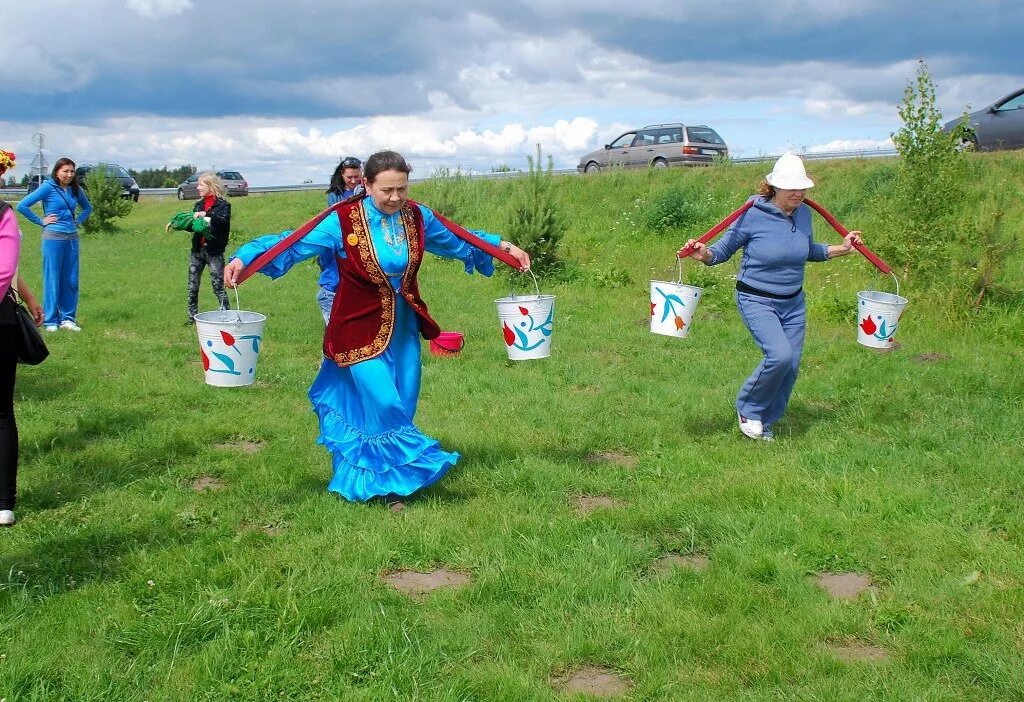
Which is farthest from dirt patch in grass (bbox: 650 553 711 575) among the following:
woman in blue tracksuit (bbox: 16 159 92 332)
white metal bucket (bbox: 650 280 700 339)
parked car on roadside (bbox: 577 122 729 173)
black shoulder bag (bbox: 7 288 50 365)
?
parked car on roadside (bbox: 577 122 729 173)

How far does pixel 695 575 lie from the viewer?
14.9 ft

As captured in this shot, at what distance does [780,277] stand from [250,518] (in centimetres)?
391

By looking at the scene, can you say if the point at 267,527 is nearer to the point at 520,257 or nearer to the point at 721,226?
the point at 520,257

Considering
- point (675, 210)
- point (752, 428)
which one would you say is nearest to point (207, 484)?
point (752, 428)

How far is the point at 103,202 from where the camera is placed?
27266mm

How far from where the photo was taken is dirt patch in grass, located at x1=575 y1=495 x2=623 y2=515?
5566mm

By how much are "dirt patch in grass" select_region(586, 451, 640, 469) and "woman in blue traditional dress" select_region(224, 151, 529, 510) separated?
132cm

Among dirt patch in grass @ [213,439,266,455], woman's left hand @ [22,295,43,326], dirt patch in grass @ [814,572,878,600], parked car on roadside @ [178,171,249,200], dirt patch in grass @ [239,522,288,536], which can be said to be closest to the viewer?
dirt patch in grass @ [814,572,878,600]

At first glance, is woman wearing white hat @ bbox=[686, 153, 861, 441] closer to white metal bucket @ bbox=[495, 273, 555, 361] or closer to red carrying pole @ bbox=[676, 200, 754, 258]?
red carrying pole @ bbox=[676, 200, 754, 258]

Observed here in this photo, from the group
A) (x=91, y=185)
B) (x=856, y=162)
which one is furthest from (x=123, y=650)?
(x=91, y=185)

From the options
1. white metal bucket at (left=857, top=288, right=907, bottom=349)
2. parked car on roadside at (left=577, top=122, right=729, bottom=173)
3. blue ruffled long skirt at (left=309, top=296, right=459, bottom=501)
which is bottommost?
blue ruffled long skirt at (left=309, top=296, right=459, bottom=501)

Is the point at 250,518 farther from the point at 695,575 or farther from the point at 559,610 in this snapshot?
the point at 695,575

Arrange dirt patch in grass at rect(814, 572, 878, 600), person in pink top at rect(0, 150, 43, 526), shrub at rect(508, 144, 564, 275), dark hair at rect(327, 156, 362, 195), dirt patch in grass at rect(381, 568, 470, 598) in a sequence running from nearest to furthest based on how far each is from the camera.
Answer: dirt patch in grass at rect(814, 572, 878, 600) < dirt patch in grass at rect(381, 568, 470, 598) < person in pink top at rect(0, 150, 43, 526) < dark hair at rect(327, 156, 362, 195) < shrub at rect(508, 144, 564, 275)

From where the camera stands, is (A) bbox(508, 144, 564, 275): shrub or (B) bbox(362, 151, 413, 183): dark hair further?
(A) bbox(508, 144, 564, 275): shrub
